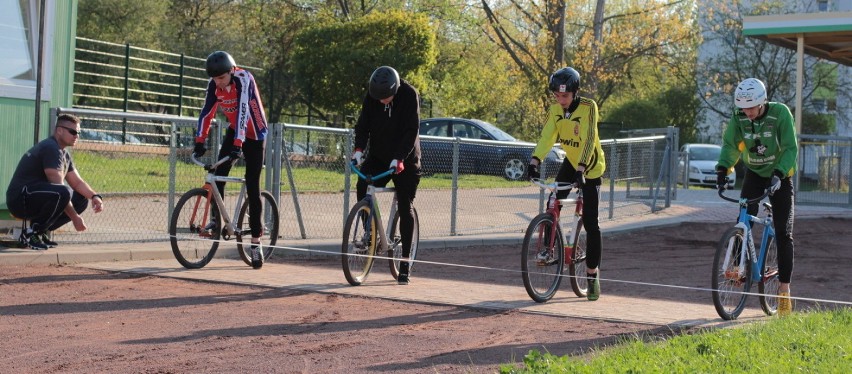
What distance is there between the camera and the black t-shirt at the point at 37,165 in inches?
414

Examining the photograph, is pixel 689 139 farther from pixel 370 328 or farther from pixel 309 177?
pixel 370 328

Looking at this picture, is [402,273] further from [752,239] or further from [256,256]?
[752,239]

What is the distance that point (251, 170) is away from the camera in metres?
10.6

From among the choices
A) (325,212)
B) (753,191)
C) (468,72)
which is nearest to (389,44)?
(468,72)

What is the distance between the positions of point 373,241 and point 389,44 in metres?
22.6

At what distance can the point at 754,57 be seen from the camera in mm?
53500

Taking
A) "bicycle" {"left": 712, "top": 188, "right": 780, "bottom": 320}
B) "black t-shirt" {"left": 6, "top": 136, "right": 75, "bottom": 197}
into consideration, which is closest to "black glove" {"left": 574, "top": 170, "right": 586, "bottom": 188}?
"bicycle" {"left": 712, "top": 188, "right": 780, "bottom": 320}

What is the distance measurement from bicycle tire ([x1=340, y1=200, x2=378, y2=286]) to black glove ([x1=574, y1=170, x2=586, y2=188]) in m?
1.71

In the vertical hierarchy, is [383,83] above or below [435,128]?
below

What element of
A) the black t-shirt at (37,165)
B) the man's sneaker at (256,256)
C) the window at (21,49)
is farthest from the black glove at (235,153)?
the window at (21,49)

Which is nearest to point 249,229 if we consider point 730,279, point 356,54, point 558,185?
point 558,185

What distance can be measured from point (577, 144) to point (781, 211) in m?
1.60

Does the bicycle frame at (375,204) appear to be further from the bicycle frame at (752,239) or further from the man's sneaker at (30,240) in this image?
the man's sneaker at (30,240)

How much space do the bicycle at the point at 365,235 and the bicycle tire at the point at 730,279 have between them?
2.72 meters
